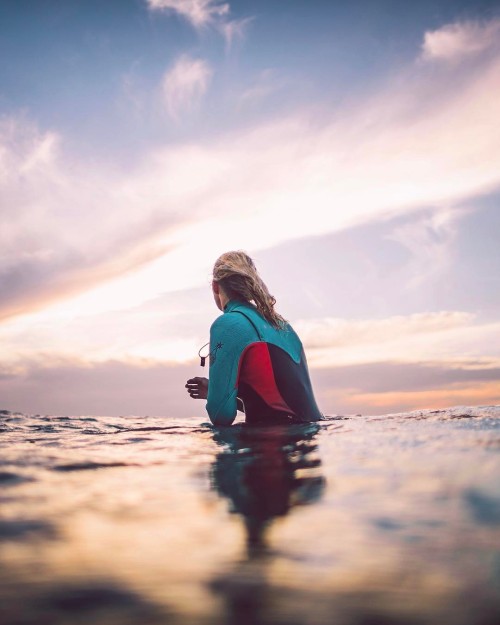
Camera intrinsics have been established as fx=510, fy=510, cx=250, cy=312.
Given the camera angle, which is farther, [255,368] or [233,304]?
[233,304]

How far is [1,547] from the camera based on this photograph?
1148 mm

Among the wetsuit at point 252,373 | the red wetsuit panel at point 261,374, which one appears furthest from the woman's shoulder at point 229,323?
the red wetsuit panel at point 261,374

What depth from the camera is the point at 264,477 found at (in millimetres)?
1854

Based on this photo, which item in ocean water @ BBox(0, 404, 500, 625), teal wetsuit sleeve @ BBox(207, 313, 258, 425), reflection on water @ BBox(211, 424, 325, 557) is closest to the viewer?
ocean water @ BBox(0, 404, 500, 625)

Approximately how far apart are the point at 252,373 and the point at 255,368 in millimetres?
48

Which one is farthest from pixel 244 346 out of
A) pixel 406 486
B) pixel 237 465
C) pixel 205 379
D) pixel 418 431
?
pixel 406 486

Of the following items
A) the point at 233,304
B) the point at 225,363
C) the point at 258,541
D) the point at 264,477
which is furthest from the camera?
the point at 233,304

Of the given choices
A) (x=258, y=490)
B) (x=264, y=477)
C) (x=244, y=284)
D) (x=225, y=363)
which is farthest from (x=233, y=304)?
(x=258, y=490)

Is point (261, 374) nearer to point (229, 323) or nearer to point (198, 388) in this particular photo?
point (229, 323)

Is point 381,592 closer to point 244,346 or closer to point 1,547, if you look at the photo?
point 1,547

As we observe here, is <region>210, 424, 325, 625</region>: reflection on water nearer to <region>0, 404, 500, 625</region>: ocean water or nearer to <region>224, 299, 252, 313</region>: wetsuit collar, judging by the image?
<region>0, 404, 500, 625</region>: ocean water

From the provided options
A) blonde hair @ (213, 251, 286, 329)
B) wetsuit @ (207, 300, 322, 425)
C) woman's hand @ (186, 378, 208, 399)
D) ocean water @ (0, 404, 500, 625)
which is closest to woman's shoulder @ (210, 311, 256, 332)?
wetsuit @ (207, 300, 322, 425)

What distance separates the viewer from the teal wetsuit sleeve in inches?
154

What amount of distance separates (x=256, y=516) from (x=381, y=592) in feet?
1.67
